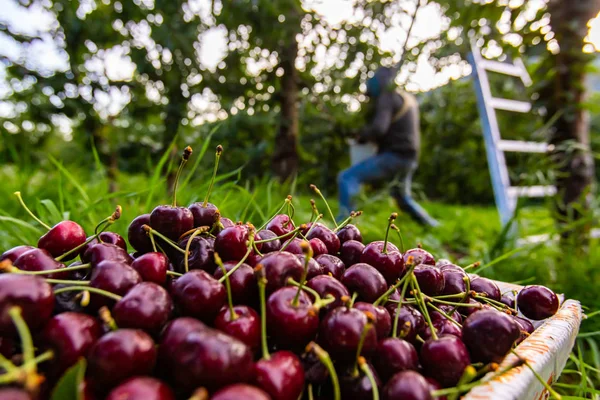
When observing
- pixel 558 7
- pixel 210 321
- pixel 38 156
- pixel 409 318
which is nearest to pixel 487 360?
pixel 409 318

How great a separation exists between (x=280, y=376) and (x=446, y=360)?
19 centimetres

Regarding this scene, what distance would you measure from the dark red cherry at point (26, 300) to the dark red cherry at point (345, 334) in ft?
0.93

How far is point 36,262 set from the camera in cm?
46

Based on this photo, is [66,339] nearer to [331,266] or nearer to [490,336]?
[331,266]

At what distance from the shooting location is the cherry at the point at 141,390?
12.4 inches

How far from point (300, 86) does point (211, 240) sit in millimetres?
2268

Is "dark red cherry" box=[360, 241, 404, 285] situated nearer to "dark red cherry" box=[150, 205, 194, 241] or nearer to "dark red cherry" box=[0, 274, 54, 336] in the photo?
"dark red cherry" box=[150, 205, 194, 241]

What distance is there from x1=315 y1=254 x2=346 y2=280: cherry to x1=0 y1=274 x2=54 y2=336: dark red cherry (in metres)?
0.34

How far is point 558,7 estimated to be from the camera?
67.8 inches

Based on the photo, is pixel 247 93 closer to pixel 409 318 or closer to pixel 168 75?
pixel 168 75

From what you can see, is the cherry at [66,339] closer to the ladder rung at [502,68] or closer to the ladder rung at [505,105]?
the ladder rung at [505,105]

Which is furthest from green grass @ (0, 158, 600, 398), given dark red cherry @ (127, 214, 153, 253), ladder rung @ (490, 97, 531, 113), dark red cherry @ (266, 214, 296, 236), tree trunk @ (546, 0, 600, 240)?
ladder rung @ (490, 97, 531, 113)

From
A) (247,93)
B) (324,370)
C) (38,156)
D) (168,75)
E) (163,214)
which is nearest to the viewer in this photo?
(324,370)

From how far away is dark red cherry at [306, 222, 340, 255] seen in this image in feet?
2.16
